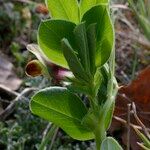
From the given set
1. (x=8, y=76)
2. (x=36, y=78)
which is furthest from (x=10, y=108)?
(x=8, y=76)

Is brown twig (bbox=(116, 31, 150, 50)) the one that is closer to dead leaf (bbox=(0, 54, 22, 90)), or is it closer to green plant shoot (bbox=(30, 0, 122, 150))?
dead leaf (bbox=(0, 54, 22, 90))

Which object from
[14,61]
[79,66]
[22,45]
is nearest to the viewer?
[79,66]

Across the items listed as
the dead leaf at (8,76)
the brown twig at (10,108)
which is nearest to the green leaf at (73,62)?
the brown twig at (10,108)

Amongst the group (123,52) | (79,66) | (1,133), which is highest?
(79,66)

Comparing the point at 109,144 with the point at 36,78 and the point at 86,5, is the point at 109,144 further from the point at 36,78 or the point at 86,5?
the point at 36,78

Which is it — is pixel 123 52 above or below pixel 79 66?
below

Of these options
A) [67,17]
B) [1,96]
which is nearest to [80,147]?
[1,96]

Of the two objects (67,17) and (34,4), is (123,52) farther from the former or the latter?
(67,17)
